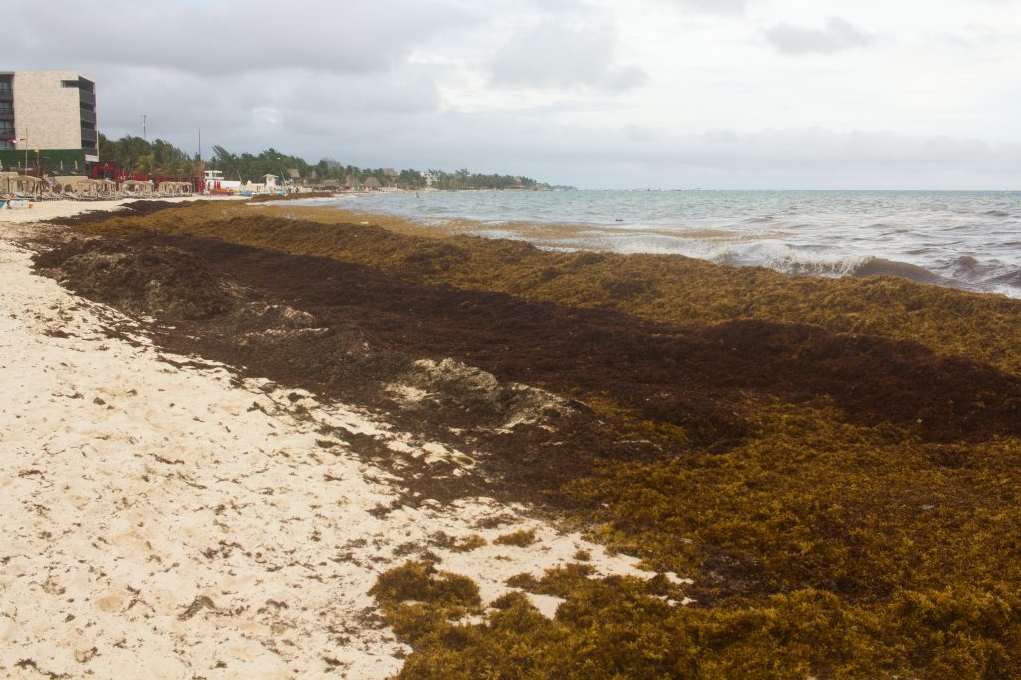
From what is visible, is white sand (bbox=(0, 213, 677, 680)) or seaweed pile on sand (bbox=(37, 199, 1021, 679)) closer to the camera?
white sand (bbox=(0, 213, 677, 680))

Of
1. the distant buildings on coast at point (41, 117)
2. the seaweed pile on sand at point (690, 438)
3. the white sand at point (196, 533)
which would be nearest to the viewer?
the white sand at point (196, 533)

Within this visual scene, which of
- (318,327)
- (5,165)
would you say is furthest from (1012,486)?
(5,165)

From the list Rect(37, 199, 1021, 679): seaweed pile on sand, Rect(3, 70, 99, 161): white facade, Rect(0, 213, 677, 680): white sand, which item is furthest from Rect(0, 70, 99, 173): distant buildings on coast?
Rect(0, 213, 677, 680): white sand

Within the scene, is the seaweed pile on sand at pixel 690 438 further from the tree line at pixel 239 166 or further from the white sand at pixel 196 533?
the tree line at pixel 239 166

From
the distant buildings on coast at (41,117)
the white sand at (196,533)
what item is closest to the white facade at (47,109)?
the distant buildings on coast at (41,117)

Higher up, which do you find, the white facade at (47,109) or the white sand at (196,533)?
the white facade at (47,109)

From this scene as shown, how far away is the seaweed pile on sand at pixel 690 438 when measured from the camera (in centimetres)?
330

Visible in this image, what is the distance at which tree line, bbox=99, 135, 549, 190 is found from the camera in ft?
259

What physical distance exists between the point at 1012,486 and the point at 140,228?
22.5 metres

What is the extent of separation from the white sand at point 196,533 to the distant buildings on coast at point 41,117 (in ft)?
220

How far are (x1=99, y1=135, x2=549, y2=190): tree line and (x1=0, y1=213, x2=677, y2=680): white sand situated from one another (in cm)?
7752

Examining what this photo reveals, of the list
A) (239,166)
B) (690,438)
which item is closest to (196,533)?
(690,438)

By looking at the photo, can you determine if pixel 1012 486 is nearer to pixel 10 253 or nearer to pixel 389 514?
pixel 389 514

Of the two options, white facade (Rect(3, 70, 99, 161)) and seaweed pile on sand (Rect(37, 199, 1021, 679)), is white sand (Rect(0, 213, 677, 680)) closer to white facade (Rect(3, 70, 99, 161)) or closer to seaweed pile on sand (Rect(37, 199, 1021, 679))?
seaweed pile on sand (Rect(37, 199, 1021, 679))
